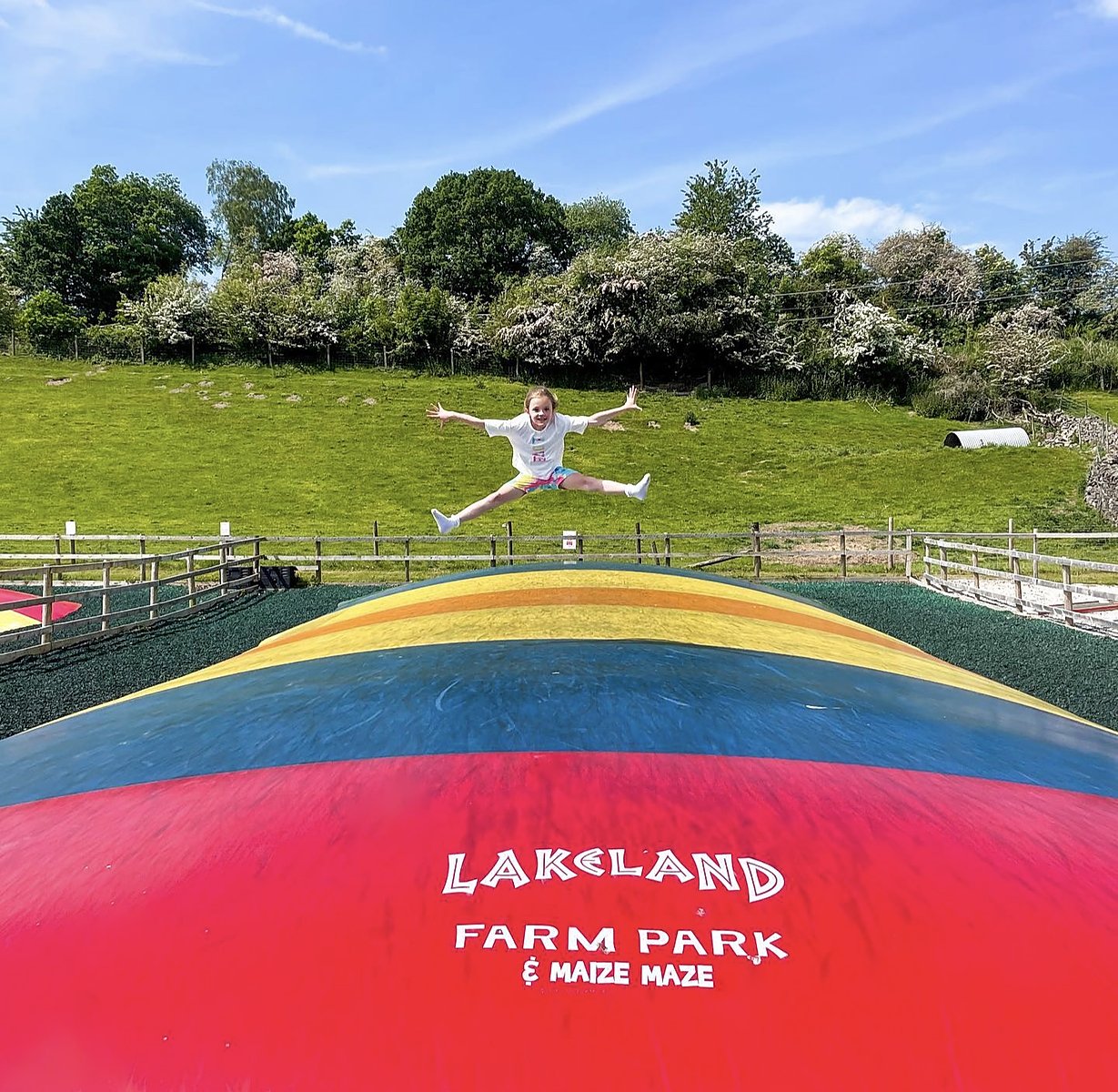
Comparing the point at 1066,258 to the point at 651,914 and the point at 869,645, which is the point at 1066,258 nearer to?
the point at 869,645

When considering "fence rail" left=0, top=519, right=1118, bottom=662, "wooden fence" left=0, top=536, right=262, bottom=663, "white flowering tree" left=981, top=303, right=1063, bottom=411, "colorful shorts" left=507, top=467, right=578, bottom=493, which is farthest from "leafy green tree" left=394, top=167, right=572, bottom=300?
"colorful shorts" left=507, top=467, right=578, bottom=493

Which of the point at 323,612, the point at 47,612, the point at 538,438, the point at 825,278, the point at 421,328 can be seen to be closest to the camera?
the point at 538,438

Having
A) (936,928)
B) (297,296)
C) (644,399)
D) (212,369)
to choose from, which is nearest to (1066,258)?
(644,399)

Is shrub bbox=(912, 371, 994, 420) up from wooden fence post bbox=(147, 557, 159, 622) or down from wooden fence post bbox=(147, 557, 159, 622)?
up

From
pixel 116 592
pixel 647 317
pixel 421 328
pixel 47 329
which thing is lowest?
pixel 116 592

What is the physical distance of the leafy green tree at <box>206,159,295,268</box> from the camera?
54031 millimetres

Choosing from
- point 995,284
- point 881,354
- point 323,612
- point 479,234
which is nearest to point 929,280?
point 995,284

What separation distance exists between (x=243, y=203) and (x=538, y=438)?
195ft

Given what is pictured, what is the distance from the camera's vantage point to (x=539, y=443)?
5.54m

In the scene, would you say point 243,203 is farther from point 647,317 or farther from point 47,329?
point 647,317

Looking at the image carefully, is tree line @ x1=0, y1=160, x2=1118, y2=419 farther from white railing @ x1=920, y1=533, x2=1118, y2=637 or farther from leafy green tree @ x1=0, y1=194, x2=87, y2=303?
white railing @ x1=920, y1=533, x2=1118, y2=637

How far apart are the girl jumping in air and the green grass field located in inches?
477

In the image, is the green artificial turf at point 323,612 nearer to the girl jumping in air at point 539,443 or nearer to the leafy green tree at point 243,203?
the girl jumping in air at point 539,443

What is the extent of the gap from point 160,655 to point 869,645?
692cm
